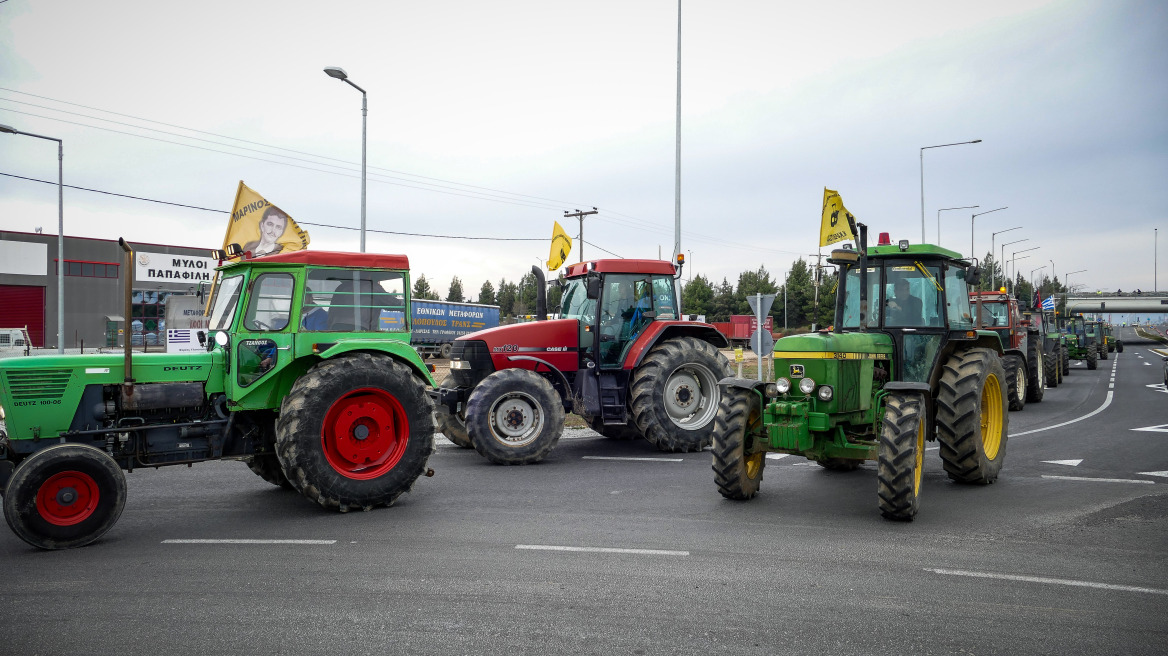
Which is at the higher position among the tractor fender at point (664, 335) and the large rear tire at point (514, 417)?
the tractor fender at point (664, 335)

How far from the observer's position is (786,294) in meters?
79.0

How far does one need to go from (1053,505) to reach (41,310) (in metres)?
47.2

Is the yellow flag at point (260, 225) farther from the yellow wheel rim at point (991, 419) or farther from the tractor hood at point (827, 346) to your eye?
the yellow wheel rim at point (991, 419)

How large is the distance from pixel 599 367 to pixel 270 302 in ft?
15.9

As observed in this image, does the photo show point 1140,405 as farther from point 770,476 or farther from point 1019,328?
point 770,476

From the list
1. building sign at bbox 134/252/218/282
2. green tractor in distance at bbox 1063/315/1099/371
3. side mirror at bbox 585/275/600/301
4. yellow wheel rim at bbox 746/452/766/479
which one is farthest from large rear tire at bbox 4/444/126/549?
building sign at bbox 134/252/218/282

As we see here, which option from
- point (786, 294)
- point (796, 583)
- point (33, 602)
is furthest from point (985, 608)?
point (786, 294)

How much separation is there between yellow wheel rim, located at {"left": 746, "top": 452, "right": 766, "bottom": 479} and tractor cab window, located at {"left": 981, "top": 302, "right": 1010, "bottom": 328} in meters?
13.1

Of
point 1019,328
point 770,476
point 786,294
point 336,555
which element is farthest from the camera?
point 786,294

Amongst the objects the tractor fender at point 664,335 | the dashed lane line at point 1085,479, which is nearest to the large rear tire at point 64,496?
the tractor fender at point 664,335

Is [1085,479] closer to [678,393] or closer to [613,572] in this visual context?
[678,393]

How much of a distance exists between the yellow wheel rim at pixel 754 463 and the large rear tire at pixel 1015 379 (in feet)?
32.4

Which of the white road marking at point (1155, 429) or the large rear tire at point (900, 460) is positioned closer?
the large rear tire at point (900, 460)

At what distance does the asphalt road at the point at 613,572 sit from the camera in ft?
13.9
